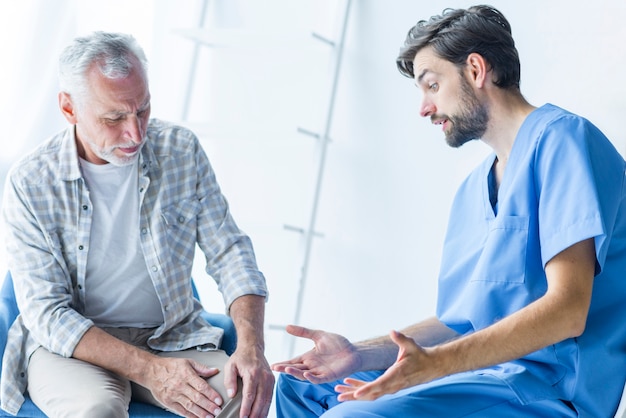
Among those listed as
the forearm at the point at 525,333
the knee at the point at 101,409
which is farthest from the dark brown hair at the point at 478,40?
the knee at the point at 101,409

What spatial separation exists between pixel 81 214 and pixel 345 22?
119 cm

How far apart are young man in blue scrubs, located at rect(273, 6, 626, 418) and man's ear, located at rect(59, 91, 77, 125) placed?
0.78 metres

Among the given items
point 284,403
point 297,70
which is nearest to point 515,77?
point 284,403

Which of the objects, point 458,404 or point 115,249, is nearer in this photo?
point 458,404

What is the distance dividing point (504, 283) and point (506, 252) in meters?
0.05

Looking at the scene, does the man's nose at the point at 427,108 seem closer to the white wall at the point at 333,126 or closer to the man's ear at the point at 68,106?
the white wall at the point at 333,126

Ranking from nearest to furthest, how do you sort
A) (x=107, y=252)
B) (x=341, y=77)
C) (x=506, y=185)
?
(x=506, y=185), (x=107, y=252), (x=341, y=77)

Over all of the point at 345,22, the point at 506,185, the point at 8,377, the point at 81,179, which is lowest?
the point at 8,377

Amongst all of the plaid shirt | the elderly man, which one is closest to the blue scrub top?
the elderly man

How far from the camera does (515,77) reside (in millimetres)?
1712

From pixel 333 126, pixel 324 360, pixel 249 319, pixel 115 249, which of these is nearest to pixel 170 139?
pixel 115 249

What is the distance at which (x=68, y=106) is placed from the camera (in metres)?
2.04

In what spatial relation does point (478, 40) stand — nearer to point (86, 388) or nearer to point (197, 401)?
point (197, 401)

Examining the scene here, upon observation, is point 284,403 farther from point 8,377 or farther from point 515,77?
point 515,77
